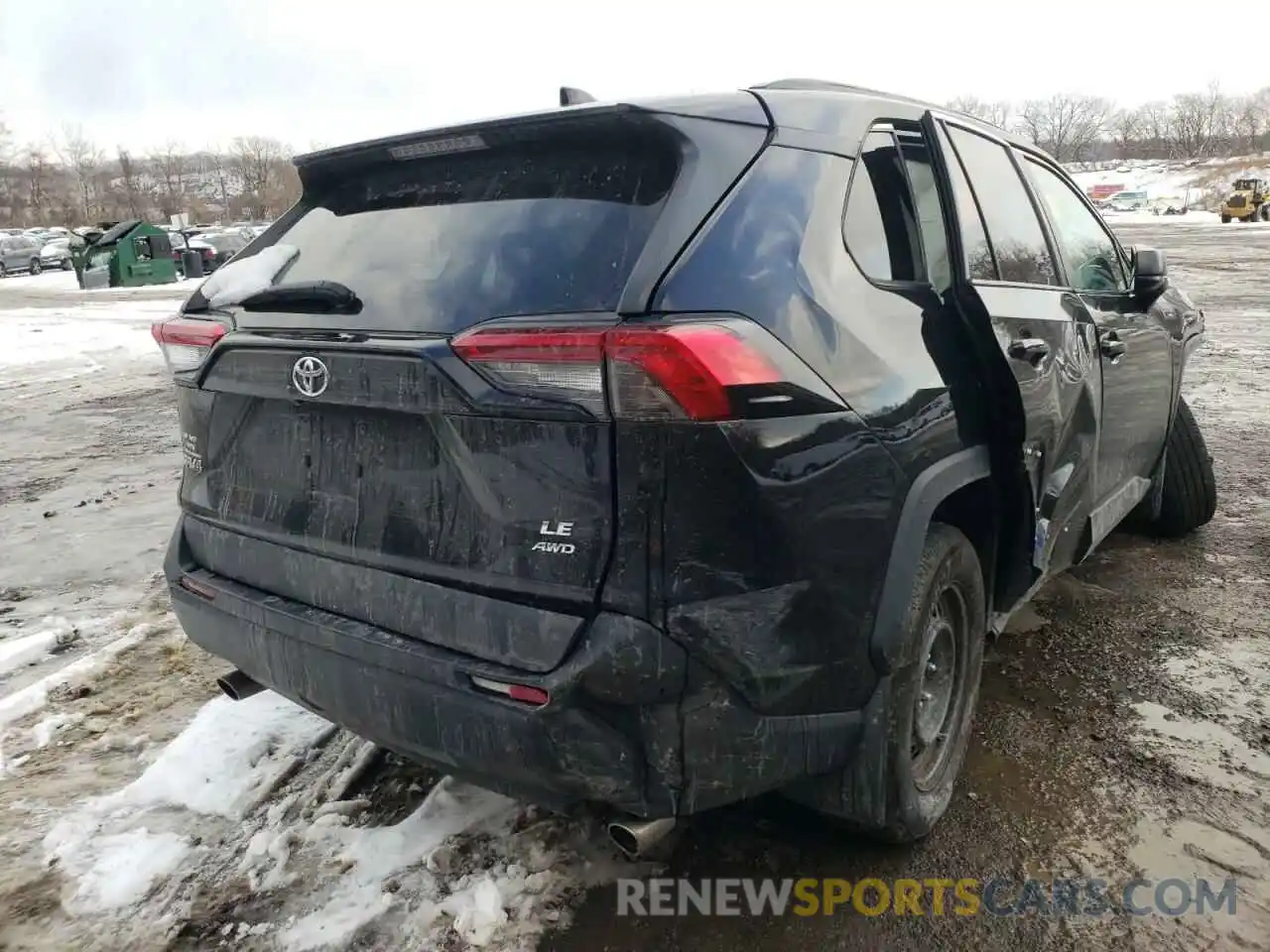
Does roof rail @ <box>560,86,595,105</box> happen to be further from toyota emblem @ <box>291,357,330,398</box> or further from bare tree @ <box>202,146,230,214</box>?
bare tree @ <box>202,146,230,214</box>

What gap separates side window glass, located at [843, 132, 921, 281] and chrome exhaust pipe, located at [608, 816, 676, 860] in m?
1.32

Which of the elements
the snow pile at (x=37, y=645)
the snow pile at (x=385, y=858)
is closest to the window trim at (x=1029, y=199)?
the snow pile at (x=385, y=858)

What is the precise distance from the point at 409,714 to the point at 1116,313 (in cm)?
304

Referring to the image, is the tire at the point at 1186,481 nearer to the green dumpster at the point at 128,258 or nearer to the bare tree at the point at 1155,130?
the green dumpster at the point at 128,258

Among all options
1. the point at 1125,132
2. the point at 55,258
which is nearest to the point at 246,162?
the point at 55,258

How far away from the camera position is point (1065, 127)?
10581 cm

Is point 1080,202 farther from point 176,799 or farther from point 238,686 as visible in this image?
point 176,799

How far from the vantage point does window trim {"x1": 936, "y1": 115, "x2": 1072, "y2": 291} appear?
111 inches

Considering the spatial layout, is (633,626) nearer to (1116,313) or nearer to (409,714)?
(409,714)

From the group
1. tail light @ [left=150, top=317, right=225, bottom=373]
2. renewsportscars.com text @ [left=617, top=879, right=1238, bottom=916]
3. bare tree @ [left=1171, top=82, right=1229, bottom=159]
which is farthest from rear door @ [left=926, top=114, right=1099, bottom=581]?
bare tree @ [left=1171, top=82, right=1229, bottom=159]

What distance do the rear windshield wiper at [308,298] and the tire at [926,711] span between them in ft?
4.82

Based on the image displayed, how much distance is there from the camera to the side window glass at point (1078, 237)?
347 centimetres

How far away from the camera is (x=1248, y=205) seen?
46062 millimetres

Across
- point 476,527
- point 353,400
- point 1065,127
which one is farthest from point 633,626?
point 1065,127
